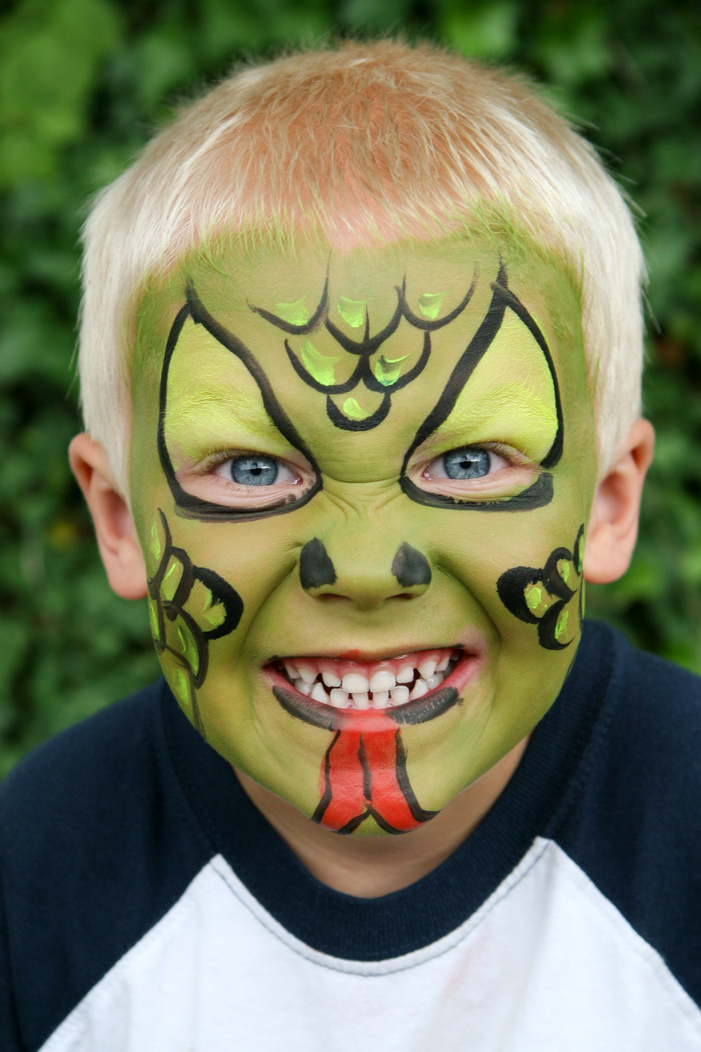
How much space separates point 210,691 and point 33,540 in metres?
1.87

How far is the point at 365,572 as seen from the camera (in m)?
1.36

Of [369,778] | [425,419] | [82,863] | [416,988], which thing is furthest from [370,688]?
[82,863]

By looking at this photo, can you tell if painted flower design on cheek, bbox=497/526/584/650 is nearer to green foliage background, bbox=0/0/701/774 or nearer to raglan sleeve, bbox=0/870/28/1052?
raglan sleeve, bbox=0/870/28/1052

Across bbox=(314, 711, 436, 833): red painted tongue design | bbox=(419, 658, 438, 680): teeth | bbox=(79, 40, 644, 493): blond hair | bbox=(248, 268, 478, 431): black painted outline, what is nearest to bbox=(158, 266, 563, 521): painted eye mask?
bbox=(248, 268, 478, 431): black painted outline

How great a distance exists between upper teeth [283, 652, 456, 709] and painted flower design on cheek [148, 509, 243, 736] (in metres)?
0.12

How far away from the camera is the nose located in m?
1.36

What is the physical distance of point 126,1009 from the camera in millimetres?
1708

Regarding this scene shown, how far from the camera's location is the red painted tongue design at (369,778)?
1.46 m

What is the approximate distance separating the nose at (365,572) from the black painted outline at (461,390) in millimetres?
91

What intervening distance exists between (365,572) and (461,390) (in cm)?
28

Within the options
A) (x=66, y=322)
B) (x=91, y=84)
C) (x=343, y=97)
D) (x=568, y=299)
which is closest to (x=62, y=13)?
(x=91, y=84)

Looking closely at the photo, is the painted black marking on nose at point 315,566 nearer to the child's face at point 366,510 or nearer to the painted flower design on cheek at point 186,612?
the child's face at point 366,510

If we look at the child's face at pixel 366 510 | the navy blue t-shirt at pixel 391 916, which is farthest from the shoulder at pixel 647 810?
the child's face at pixel 366 510

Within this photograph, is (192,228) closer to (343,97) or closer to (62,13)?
(343,97)
